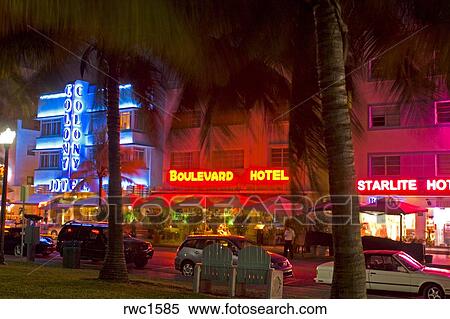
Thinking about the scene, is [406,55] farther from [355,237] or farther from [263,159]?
[263,159]

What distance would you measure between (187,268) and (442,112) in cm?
1878

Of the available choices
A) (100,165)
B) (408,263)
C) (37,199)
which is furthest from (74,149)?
(408,263)

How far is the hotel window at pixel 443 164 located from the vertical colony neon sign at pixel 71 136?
27.1m

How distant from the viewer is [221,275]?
1158 cm

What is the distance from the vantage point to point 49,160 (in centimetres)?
4875

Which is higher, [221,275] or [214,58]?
[214,58]

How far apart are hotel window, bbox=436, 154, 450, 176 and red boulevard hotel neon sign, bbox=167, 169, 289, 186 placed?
26.7 feet

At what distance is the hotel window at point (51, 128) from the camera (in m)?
48.8

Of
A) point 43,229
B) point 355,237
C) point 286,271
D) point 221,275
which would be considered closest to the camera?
point 355,237

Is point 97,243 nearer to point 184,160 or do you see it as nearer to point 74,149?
point 184,160

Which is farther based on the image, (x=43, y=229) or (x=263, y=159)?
(x=43, y=229)

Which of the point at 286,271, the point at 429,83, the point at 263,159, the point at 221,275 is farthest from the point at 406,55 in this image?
the point at 263,159

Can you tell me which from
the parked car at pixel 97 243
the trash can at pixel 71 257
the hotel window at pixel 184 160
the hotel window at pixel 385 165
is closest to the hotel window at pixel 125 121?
the hotel window at pixel 184 160
